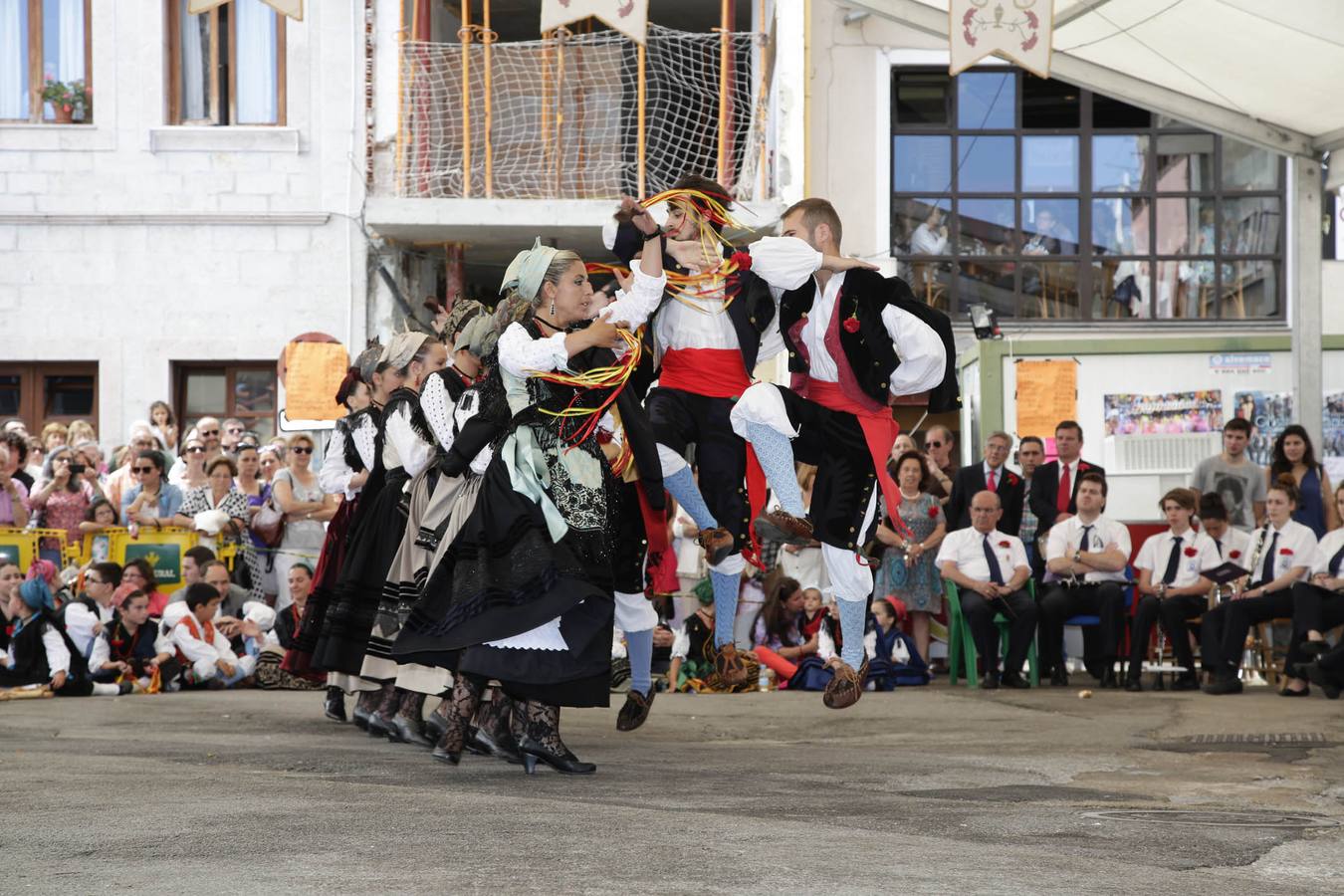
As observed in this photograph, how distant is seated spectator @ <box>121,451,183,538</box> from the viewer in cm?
1184

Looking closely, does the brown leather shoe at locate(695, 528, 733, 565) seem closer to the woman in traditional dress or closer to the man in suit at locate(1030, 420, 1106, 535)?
the woman in traditional dress

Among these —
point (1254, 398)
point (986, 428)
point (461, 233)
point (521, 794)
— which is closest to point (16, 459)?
point (461, 233)

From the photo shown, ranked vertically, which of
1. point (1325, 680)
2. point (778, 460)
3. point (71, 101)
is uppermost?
point (71, 101)

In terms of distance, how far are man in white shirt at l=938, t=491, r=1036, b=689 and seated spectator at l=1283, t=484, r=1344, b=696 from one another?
60.4 inches

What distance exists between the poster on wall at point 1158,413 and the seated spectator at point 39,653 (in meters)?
7.23

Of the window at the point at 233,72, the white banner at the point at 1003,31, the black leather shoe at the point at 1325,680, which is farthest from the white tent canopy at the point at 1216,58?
the window at the point at 233,72

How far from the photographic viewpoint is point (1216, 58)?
9.81 m

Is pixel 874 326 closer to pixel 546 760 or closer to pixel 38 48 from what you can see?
pixel 546 760

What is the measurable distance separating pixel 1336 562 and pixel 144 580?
7.06 meters

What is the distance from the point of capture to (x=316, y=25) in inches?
661

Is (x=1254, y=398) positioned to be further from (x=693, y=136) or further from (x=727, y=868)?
(x=727, y=868)

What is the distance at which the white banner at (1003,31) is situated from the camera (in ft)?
31.2

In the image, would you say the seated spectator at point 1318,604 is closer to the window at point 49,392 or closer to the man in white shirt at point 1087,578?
the man in white shirt at point 1087,578

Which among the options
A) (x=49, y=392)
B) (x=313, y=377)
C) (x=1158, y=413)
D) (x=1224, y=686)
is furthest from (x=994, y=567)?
(x=49, y=392)
